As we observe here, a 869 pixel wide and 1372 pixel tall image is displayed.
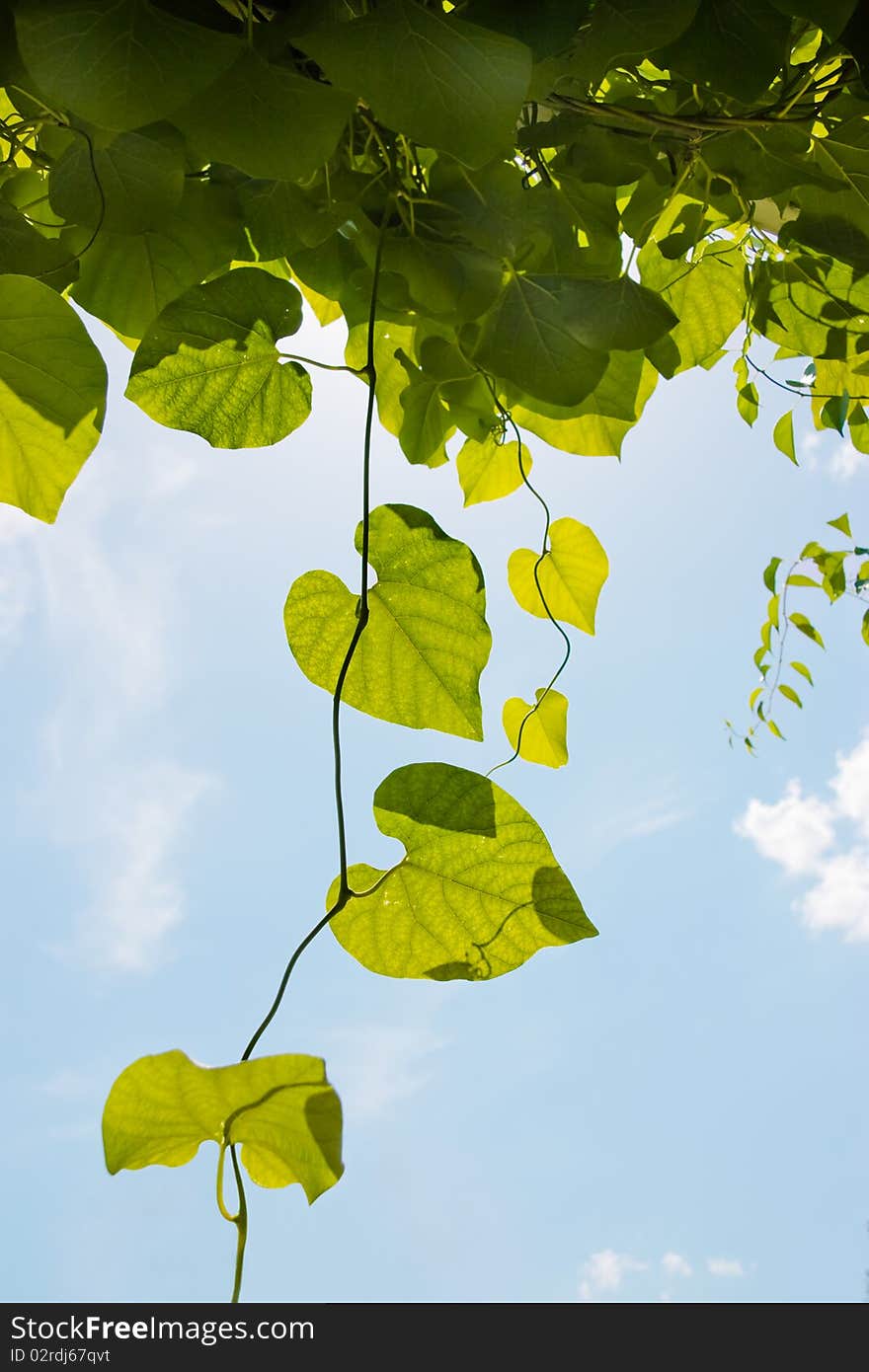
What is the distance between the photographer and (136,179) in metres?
0.30

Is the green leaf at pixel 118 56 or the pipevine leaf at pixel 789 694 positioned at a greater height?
the pipevine leaf at pixel 789 694

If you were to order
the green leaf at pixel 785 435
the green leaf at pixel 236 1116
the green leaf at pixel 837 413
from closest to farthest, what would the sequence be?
the green leaf at pixel 236 1116 → the green leaf at pixel 837 413 → the green leaf at pixel 785 435

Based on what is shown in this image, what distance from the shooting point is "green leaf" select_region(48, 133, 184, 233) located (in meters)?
0.29

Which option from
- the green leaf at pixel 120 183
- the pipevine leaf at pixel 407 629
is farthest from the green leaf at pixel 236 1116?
the green leaf at pixel 120 183

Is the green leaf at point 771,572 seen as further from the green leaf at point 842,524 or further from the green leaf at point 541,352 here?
the green leaf at point 541,352

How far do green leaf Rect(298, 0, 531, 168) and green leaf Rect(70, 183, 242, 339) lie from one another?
0.12 meters

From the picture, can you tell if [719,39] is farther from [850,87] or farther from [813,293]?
[813,293]

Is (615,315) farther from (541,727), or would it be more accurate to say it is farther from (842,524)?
(842,524)

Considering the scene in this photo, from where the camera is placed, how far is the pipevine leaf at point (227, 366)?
0.33 meters

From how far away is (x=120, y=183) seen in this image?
298 mm

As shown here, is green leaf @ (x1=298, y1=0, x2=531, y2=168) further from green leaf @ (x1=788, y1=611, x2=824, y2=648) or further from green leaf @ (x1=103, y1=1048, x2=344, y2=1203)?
green leaf @ (x1=788, y1=611, x2=824, y2=648)

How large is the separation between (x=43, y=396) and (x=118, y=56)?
107 millimetres

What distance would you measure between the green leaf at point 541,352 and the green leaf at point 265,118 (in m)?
0.07

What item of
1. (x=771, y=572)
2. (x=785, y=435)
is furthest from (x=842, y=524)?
(x=785, y=435)
